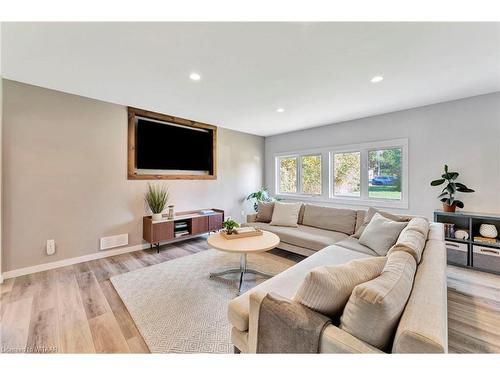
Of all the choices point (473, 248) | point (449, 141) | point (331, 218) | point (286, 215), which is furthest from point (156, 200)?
point (449, 141)

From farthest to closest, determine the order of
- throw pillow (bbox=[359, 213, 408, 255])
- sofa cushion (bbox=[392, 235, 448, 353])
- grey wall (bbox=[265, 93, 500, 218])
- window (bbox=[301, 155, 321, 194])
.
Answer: window (bbox=[301, 155, 321, 194]) < grey wall (bbox=[265, 93, 500, 218]) < throw pillow (bbox=[359, 213, 408, 255]) < sofa cushion (bbox=[392, 235, 448, 353])

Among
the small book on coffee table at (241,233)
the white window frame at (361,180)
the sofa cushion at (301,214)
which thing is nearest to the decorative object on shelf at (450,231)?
the white window frame at (361,180)

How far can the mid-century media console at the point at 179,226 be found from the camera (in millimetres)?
3412

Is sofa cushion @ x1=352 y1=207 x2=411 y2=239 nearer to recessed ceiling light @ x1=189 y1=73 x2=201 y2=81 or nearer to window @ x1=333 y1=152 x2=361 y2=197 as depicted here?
window @ x1=333 y1=152 x2=361 y2=197

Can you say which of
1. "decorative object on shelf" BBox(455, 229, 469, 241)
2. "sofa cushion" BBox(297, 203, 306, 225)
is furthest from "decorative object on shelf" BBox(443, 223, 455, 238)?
"sofa cushion" BBox(297, 203, 306, 225)

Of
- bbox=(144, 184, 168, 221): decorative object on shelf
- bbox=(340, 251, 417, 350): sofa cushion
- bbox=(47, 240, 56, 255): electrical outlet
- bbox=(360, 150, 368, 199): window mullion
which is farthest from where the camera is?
bbox=(360, 150, 368, 199): window mullion

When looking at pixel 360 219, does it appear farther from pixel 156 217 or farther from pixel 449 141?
pixel 156 217

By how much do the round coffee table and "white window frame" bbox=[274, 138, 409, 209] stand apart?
2527mm

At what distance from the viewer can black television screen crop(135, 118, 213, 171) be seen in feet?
11.9

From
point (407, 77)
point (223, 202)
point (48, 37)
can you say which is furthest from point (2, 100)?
point (407, 77)

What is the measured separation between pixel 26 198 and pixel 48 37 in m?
2.00

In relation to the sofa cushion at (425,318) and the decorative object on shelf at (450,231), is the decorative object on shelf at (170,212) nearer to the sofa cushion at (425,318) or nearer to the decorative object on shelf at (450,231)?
the sofa cushion at (425,318)

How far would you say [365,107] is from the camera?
3.49 m

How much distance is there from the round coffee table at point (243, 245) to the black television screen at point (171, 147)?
2053 millimetres
